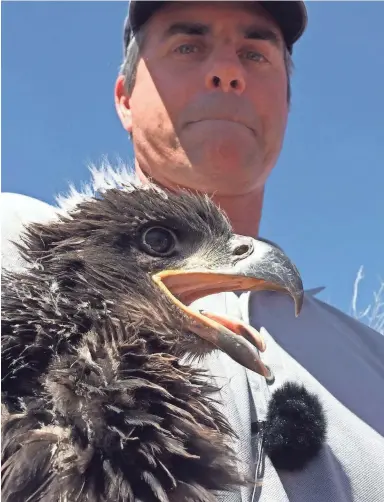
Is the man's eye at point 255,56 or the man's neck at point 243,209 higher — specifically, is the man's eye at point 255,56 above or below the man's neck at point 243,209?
above

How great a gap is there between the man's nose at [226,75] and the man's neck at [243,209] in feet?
1.88

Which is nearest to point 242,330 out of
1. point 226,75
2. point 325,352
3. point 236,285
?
point 236,285

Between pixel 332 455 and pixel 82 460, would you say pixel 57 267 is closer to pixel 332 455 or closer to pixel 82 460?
pixel 82 460

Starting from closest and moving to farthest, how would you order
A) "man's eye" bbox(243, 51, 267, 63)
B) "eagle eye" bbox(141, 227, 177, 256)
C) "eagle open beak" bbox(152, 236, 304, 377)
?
"eagle open beak" bbox(152, 236, 304, 377)
"eagle eye" bbox(141, 227, 177, 256)
"man's eye" bbox(243, 51, 267, 63)

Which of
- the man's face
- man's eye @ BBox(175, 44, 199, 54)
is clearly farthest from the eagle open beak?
man's eye @ BBox(175, 44, 199, 54)

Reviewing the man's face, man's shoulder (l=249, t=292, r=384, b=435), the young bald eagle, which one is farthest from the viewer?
the man's face

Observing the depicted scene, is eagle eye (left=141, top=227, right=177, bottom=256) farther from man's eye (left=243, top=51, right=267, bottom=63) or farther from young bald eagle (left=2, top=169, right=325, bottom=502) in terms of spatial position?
man's eye (left=243, top=51, right=267, bottom=63)

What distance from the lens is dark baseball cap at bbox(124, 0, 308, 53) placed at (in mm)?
3715

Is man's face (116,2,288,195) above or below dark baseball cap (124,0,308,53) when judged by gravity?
below

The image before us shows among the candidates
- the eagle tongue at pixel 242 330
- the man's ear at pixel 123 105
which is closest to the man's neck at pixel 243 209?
the man's ear at pixel 123 105

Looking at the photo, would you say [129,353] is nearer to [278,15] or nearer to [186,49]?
[186,49]

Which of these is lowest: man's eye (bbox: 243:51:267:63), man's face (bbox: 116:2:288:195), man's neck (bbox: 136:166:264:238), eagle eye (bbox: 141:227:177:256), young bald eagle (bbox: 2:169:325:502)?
young bald eagle (bbox: 2:169:325:502)

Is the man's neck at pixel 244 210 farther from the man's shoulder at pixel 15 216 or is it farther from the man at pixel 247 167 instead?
the man's shoulder at pixel 15 216

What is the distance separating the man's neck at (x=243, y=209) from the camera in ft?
11.6
